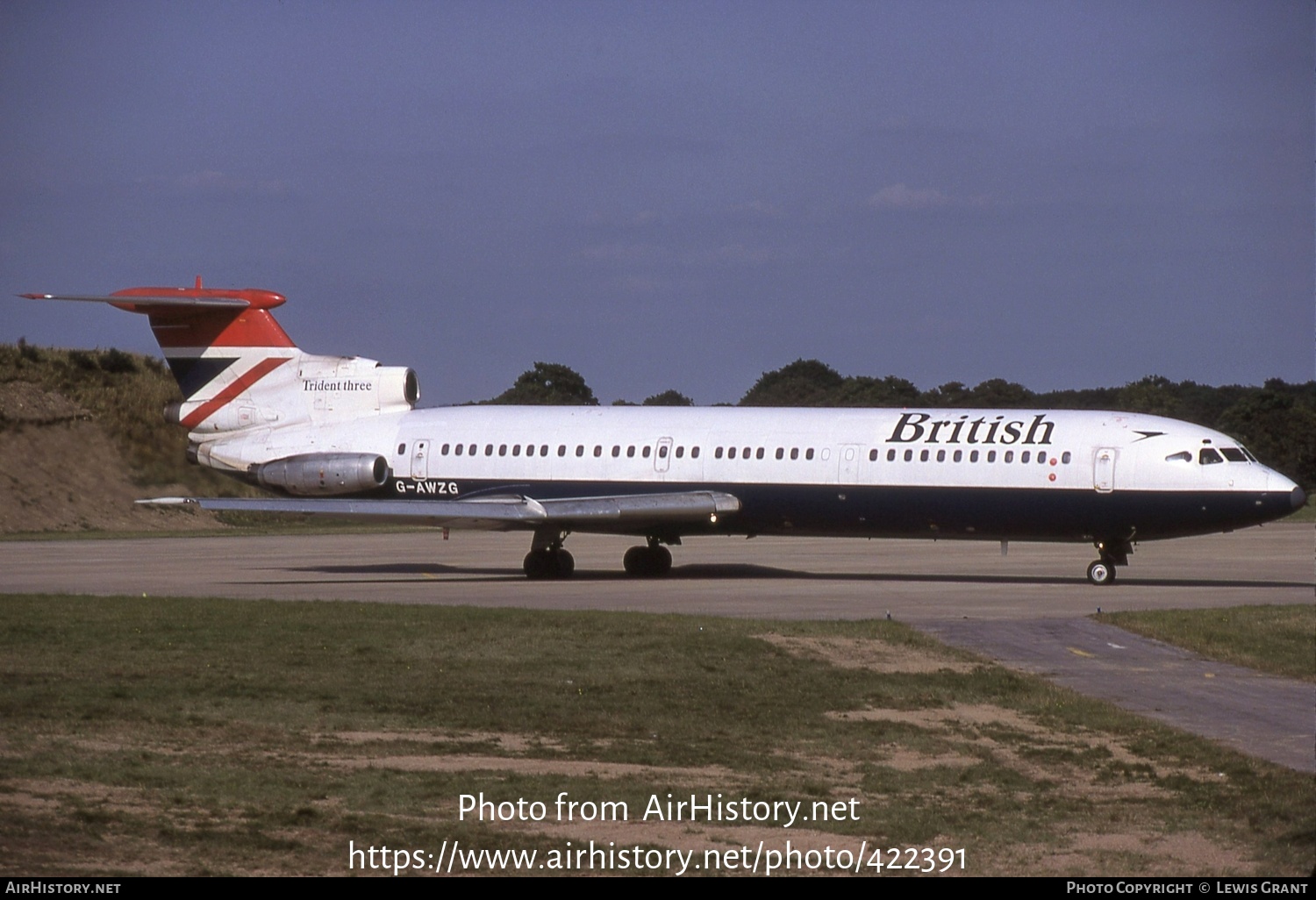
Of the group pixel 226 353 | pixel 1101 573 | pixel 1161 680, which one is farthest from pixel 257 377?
pixel 1161 680

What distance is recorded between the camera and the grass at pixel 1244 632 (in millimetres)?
16922

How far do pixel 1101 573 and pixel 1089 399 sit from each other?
2424 inches

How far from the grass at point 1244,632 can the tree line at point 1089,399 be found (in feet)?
109

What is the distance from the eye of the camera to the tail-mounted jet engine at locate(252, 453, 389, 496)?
104ft

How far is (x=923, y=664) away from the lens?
54.1ft

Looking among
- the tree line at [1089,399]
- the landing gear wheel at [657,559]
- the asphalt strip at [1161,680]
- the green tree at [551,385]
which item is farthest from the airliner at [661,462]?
the green tree at [551,385]

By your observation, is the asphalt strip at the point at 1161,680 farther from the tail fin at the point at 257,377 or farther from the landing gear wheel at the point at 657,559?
the tail fin at the point at 257,377

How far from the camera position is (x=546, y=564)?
1206 inches

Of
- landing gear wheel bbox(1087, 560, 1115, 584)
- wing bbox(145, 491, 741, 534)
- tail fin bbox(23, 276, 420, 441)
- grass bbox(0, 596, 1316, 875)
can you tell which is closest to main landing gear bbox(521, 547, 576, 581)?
wing bbox(145, 491, 741, 534)

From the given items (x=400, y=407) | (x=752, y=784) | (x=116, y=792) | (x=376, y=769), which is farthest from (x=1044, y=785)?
(x=400, y=407)

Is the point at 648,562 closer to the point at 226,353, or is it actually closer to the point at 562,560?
the point at 562,560

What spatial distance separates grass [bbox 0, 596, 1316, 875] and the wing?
1024 cm

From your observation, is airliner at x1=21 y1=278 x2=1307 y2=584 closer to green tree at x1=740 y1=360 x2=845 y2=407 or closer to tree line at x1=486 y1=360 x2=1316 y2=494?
tree line at x1=486 y1=360 x2=1316 y2=494

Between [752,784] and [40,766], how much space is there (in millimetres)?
4895
